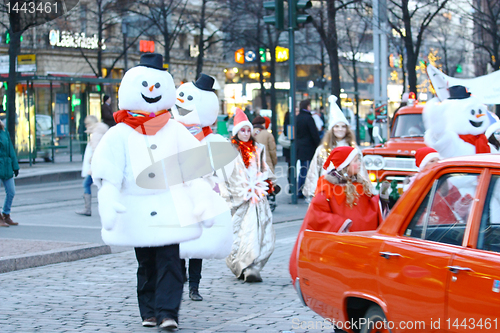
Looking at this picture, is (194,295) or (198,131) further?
(198,131)

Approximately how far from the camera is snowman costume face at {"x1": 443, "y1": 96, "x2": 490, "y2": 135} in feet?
25.6

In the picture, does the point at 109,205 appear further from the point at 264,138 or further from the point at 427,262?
the point at 264,138

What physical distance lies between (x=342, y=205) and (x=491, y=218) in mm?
1894

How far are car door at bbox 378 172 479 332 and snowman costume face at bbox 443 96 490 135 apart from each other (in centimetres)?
421

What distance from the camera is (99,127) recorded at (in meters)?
11.7

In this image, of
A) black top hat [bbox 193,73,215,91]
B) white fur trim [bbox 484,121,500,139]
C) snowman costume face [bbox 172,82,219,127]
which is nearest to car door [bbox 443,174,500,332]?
snowman costume face [bbox 172,82,219,127]

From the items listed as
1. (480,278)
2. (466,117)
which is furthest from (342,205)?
(466,117)

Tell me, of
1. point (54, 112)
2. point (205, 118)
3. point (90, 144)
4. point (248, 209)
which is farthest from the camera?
point (54, 112)

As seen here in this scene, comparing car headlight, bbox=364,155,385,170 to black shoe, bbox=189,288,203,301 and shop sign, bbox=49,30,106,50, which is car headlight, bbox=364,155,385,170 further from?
shop sign, bbox=49,30,106,50

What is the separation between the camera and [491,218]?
3.42 metres

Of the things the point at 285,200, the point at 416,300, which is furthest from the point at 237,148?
the point at 285,200

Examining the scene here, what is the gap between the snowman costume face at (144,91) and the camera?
5.48 metres

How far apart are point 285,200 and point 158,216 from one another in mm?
10074

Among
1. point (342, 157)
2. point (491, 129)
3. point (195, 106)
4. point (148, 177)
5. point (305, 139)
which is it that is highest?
point (195, 106)
